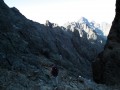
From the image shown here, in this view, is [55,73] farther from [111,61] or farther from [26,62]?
[26,62]

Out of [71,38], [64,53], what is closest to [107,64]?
[64,53]

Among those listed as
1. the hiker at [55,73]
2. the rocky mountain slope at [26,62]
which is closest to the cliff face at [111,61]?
the rocky mountain slope at [26,62]

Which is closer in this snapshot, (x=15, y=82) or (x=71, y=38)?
(x=15, y=82)

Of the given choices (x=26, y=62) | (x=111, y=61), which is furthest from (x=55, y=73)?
(x=26, y=62)

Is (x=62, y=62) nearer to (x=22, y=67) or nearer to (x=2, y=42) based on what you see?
(x=2, y=42)

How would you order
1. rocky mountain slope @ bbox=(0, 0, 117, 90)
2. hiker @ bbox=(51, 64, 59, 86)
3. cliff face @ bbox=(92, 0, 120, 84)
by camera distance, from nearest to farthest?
1. rocky mountain slope @ bbox=(0, 0, 117, 90)
2. hiker @ bbox=(51, 64, 59, 86)
3. cliff face @ bbox=(92, 0, 120, 84)

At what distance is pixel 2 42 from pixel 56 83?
18.8 meters

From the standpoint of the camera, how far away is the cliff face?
4112 cm

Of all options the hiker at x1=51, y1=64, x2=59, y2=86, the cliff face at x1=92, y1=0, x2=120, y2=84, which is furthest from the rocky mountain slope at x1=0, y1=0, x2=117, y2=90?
the cliff face at x1=92, y1=0, x2=120, y2=84

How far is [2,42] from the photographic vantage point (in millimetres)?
47156

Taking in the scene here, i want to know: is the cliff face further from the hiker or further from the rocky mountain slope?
the hiker

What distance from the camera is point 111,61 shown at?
4234 cm

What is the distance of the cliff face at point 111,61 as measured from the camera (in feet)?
135

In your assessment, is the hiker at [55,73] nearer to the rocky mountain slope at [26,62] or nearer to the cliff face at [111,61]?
the rocky mountain slope at [26,62]
